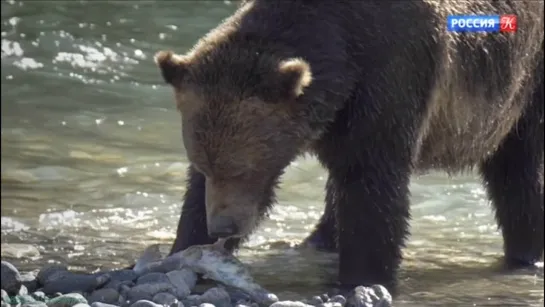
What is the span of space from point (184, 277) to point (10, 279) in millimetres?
855

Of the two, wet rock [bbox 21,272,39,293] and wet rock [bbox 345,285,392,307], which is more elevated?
wet rock [bbox 345,285,392,307]

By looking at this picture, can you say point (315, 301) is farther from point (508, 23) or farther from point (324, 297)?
point (508, 23)

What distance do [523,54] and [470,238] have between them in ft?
5.30

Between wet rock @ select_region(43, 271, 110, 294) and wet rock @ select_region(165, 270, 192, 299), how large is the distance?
310 millimetres

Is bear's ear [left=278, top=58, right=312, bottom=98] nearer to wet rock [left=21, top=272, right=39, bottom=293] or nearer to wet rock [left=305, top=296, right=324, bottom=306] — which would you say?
wet rock [left=305, top=296, right=324, bottom=306]

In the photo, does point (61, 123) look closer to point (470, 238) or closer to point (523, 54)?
point (470, 238)

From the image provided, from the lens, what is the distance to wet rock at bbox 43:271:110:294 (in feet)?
20.9

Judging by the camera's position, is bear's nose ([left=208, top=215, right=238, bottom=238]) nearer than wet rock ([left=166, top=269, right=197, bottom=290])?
Yes

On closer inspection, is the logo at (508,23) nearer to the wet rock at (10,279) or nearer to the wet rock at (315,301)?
the wet rock at (315,301)

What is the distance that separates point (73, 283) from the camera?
21.0ft

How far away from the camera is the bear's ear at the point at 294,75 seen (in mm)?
6277

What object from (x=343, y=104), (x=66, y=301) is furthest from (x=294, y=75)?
(x=66, y=301)

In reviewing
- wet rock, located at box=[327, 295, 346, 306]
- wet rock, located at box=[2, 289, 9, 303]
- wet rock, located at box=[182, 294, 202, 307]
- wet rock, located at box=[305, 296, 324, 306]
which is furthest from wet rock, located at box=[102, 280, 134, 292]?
wet rock, located at box=[327, 295, 346, 306]

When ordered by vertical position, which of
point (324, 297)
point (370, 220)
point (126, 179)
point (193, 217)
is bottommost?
point (126, 179)
